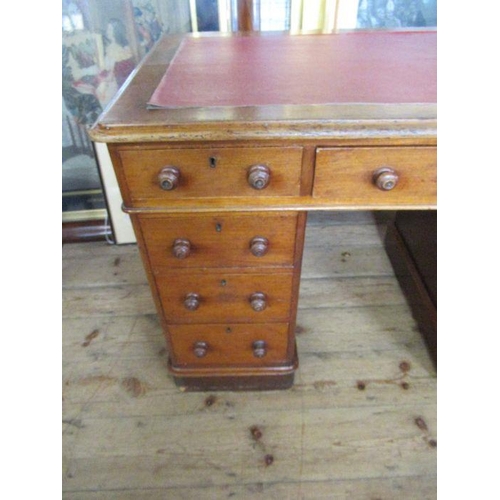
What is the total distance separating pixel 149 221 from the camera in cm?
88

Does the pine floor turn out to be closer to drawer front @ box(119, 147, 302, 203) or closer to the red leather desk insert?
drawer front @ box(119, 147, 302, 203)

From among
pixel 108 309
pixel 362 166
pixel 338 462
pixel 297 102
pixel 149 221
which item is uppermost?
pixel 297 102

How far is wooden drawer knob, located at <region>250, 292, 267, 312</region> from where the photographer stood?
102cm

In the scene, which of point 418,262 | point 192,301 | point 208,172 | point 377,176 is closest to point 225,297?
point 192,301

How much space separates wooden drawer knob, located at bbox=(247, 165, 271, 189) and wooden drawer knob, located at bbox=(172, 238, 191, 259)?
9.0 inches

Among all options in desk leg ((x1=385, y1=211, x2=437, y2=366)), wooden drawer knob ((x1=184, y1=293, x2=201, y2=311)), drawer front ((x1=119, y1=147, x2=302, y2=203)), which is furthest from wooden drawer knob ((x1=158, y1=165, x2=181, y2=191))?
desk leg ((x1=385, y1=211, x2=437, y2=366))

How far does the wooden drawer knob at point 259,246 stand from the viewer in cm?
91

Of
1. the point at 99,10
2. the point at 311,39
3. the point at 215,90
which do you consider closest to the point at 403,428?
the point at 215,90

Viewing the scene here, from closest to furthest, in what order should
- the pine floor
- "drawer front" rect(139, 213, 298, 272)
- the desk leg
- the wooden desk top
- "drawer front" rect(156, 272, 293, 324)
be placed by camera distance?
the wooden desk top < "drawer front" rect(139, 213, 298, 272) < "drawer front" rect(156, 272, 293, 324) < the pine floor < the desk leg

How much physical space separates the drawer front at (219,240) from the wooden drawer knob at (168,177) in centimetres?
12

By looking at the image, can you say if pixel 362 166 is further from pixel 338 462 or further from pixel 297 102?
pixel 338 462

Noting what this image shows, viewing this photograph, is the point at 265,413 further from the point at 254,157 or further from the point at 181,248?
the point at 254,157

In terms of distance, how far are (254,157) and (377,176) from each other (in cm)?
24

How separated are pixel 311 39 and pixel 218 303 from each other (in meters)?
0.81
